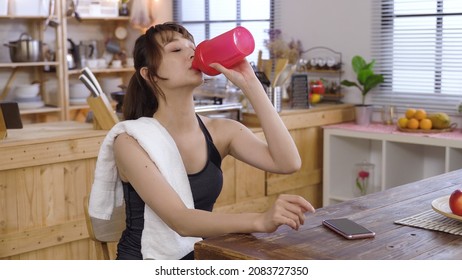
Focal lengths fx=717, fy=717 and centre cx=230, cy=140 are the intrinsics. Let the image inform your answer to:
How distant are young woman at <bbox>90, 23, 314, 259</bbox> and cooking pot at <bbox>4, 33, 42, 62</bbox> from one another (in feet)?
10.8

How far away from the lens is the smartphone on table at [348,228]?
164cm

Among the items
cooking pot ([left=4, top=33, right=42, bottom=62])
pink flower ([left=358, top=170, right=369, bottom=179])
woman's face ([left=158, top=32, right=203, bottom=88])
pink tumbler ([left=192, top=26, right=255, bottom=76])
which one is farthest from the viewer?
cooking pot ([left=4, top=33, right=42, bottom=62])

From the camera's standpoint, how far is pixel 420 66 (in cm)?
405

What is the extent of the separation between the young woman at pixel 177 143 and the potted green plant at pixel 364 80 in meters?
2.11

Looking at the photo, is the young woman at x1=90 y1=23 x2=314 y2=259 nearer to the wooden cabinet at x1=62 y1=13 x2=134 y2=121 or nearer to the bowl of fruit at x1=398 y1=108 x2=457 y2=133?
the bowl of fruit at x1=398 y1=108 x2=457 y2=133

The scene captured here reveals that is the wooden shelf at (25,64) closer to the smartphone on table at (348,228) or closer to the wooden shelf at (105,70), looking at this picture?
the wooden shelf at (105,70)

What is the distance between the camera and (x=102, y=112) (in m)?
3.28

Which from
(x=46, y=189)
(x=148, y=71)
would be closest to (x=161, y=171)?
(x=148, y=71)

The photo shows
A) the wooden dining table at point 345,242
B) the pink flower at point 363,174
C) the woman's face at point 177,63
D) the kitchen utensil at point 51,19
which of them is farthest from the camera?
the kitchen utensil at point 51,19

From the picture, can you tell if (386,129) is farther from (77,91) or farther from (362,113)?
(77,91)

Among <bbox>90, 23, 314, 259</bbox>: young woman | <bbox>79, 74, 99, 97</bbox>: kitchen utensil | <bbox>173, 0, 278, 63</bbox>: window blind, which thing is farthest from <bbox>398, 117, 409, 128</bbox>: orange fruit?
<bbox>90, 23, 314, 259</bbox>: young woman

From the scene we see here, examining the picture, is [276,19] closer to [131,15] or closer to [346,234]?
[131,15]

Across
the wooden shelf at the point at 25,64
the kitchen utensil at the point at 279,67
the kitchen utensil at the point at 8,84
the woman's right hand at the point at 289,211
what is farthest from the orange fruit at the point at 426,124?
the kitchen utensil at the point at 8,84

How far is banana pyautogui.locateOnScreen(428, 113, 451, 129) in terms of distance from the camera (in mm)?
3732
